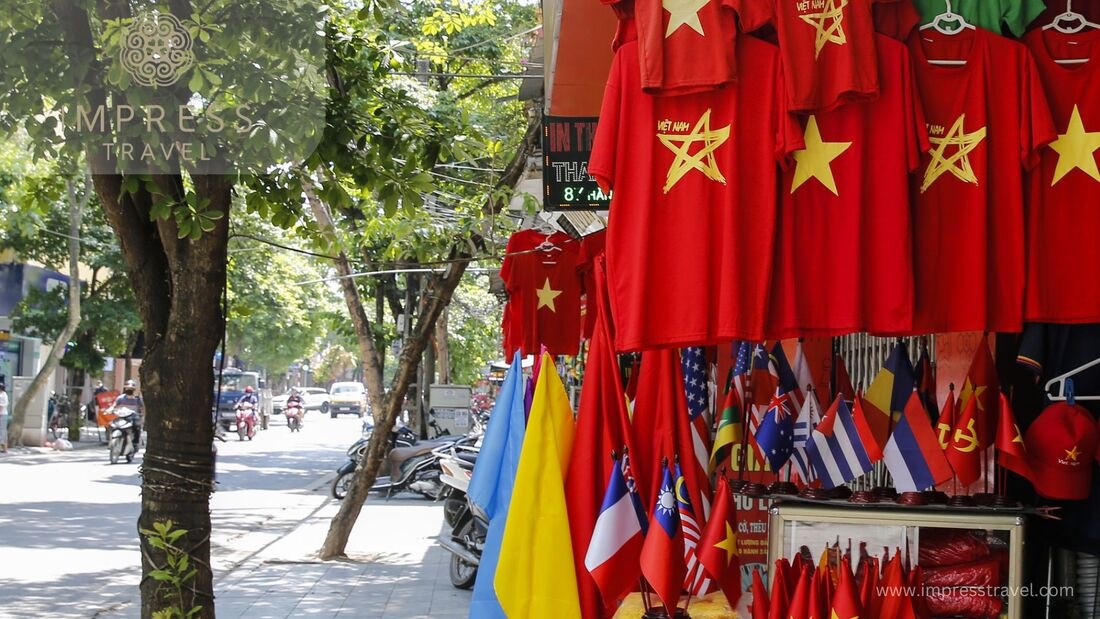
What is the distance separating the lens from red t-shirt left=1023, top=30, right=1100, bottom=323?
3.15 m

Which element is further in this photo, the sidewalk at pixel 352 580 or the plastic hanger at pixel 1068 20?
the sidewalk at pixel 352 580

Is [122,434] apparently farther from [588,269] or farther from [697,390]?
[697,390]

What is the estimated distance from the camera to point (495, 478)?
518 cm

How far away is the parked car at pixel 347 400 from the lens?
64.2 metres

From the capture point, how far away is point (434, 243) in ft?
38.3

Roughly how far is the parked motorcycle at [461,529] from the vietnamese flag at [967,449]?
7073 mm

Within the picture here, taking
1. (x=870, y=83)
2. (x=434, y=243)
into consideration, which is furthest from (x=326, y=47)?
(x=434, y=243)

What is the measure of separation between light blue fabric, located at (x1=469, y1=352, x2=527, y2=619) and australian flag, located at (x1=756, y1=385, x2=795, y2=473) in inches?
48.5

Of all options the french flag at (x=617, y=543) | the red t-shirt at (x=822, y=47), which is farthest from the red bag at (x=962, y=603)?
the red t-shirt at (x=822, y=47)

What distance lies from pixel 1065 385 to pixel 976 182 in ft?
2.62

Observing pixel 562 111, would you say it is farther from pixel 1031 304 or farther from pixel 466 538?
pixel 466 538

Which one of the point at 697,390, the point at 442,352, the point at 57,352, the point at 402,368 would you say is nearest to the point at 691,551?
the point at 697,390

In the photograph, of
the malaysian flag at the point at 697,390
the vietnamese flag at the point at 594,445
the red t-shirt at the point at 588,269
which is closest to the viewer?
the vietnamese flag at the point at 594,445

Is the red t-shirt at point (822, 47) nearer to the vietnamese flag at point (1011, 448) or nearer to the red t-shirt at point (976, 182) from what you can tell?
Answer: the red t-shirt at point (976, 182)
